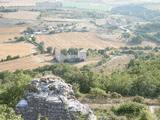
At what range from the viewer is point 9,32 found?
128m

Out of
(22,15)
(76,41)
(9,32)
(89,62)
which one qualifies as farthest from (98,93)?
(22,15)

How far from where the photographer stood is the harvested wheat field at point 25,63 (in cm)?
8369

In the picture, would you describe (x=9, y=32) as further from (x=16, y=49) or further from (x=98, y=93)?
(x=98, y=93)

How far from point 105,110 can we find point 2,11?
5928 inches

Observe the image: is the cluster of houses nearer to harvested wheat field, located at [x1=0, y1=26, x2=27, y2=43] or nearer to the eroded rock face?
harvested wheat field, located at [x1=0, y1=26, x2=27, y2=43]

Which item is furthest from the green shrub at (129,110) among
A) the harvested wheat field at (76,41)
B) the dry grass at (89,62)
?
the harvested wheat field at (76,41)

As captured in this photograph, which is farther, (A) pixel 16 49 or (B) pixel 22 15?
(B) pixel 22 15

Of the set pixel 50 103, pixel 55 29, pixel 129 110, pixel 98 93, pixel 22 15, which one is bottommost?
pixel 22 15

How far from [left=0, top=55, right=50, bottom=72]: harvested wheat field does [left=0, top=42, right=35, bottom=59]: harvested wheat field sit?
578 centimetres

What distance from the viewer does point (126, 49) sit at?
10988 cm

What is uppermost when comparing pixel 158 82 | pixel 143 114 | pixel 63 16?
pixel 143 114

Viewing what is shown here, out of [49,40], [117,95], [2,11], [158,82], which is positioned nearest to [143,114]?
[117,95]

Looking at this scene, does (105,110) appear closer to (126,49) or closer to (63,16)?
(126,49)

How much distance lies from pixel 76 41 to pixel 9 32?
67.7 ft
